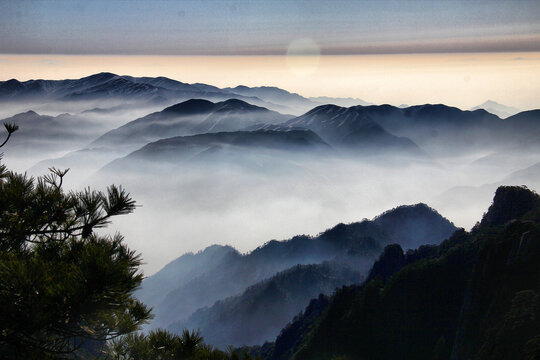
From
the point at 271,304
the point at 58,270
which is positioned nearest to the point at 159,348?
the point at 58,270

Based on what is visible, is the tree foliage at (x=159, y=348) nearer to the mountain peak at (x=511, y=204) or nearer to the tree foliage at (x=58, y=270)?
the tree foliage at (x=58, y=270)

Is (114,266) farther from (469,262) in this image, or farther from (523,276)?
(469,262)

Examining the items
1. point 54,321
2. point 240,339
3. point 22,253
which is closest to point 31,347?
point 54,321

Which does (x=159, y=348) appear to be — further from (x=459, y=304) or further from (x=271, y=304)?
(x=271, y=304)

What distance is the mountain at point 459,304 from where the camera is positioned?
36938 mm

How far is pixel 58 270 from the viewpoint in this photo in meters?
5.30

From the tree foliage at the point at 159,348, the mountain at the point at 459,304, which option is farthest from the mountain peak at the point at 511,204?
the tree foliage at the point at 159,348

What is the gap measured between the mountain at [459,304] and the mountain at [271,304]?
67.9 meters

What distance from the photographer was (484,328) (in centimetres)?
4059

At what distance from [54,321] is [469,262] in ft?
214

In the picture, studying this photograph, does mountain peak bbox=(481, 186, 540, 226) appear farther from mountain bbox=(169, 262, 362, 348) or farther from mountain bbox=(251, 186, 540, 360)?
mountain bbox=(169, 262, 362, 348)

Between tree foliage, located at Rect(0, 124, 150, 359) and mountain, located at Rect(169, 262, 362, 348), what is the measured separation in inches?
5601

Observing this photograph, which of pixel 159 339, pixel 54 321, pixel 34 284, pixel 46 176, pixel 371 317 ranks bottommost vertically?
pixel 371 317

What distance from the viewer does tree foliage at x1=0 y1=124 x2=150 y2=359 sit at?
4.82 meters
